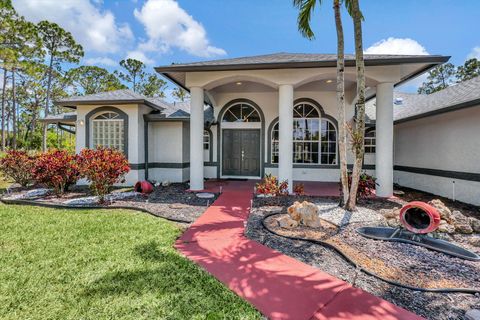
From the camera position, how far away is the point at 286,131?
8.45 meters

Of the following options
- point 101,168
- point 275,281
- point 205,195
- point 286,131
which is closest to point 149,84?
point 101,168

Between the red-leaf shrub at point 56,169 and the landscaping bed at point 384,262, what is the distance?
674 cm

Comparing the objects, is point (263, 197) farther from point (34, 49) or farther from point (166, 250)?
point (34, 49)

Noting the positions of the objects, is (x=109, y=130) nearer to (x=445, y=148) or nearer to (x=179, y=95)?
(x=445, y=148)

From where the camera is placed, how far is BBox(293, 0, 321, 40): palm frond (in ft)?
23.8

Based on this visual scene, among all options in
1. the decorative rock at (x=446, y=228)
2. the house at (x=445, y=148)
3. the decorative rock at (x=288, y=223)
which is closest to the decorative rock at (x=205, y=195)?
the decorative rock at (x=288, y=223)

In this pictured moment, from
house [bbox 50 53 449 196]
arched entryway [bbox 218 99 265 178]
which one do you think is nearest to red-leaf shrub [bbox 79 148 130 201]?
house [bbox 50 53 449 196]

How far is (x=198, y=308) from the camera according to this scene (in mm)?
2566

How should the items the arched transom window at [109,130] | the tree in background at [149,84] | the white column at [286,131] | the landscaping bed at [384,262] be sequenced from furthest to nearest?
the tree in background at [149,84] → the arched transom window at [109,130] → the white column at [286,131] → the landscaping bed at [384,262]

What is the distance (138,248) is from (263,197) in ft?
15.3

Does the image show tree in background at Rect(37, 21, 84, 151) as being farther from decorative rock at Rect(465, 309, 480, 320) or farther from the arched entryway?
decorative rock at Rect(465, 309, 480, 320)

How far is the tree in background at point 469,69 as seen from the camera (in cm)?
2754

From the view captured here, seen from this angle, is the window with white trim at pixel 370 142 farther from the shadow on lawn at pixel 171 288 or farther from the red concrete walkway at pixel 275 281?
the shadow on lawn at pixel 171 288

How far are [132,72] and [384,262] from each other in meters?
38.6
